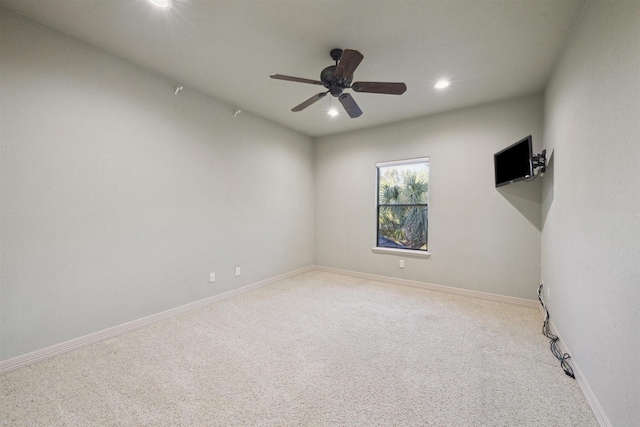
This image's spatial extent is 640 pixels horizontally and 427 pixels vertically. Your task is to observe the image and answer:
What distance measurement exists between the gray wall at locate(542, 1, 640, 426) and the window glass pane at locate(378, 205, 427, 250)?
2013mm

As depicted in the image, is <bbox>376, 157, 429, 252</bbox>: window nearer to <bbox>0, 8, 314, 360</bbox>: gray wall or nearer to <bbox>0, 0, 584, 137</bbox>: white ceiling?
<bbox>0, 0, 584, 137</bbox>: white ceiling

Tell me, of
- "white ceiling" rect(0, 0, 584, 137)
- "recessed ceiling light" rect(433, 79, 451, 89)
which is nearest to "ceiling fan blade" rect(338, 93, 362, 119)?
"white ceiling" rect(0, 0, 584, 137)

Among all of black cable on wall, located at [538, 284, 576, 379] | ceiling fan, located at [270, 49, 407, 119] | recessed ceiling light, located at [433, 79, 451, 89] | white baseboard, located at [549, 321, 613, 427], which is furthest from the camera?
recessed ceiling light, located at [433, 79, 451, 89]

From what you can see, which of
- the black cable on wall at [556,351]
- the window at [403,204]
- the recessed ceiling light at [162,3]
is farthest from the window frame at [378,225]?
the recessed ceiling light at [162,3]

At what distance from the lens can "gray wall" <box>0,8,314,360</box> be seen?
2.06 meters

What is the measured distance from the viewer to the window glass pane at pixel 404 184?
14.2 ft

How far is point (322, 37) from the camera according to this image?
2.25m

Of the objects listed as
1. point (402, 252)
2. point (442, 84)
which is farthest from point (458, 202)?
point (442, 84)

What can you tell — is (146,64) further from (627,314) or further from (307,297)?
(627,314)

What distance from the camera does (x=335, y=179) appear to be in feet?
16.7

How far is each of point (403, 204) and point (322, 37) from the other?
9.90 feet

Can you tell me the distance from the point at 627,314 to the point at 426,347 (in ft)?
4.67

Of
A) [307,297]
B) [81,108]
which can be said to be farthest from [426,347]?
[81,108]

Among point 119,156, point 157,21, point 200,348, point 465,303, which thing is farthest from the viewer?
point 465,303
